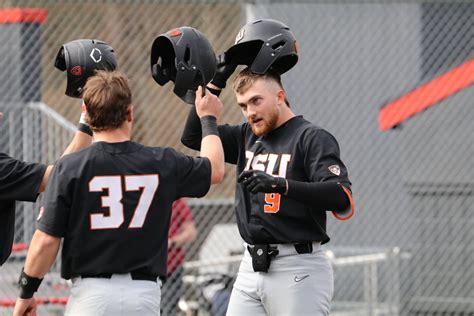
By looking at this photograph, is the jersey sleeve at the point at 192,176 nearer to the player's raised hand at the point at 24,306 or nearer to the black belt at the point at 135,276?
the black belt at the point at 135,276

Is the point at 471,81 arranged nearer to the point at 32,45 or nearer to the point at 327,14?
the point at 327,14

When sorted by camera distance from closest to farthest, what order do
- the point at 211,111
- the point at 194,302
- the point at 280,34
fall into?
1. the point at 211,111
2. the point at 280,34
3. the point at 194,302

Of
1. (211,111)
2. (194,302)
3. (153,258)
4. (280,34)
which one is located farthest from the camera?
(194,302)

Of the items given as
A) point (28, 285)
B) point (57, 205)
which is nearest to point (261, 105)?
point (57, 205)

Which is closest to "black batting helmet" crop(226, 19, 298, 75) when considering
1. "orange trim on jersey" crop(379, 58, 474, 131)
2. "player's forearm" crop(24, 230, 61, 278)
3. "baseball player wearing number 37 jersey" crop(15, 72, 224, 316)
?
"baseball player wearing number 37 jersey" crop(15, 72, 224, 316)

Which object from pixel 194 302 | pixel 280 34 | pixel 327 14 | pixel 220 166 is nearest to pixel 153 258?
pixel 220 166

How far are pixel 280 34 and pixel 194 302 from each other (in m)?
3.97

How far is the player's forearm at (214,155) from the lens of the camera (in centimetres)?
459

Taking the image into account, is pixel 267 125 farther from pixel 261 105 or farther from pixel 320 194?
pixel 320 194

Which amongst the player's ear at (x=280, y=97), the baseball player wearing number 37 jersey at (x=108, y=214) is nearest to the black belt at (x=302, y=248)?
the player's ear at (x=280, y=97)

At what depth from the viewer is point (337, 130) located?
30.8 feet

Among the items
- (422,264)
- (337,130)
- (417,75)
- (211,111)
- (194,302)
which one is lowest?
(194,302)

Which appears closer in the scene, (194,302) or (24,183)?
(24,183)

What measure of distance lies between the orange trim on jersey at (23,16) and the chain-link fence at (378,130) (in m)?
0.01
